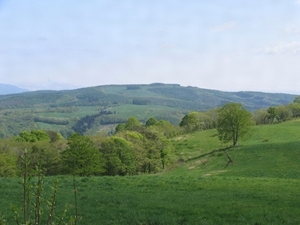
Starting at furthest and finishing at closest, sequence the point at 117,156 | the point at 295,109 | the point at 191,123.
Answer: the point at 191,123, the point at 295,109, the point at 117,156

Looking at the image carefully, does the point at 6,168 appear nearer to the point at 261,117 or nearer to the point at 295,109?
the point at 261,117

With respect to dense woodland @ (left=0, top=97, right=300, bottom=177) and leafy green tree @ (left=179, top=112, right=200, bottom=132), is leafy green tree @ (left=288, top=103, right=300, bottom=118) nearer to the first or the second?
leafy green tree @ (left=179, top=112, right=200, bottom=132)

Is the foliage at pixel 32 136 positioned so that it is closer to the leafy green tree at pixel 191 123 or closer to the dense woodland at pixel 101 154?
the dense woodland at pixel 101 154

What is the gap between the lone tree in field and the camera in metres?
58.9

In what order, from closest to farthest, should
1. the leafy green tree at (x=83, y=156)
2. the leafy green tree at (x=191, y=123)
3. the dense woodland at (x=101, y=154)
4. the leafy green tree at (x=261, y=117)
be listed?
the leafy green tree at (x=83, y=156) < the dense woodland at (x=101, y=154) < the leafy green tree at (x=191, y=123) < the leafy green tree at (x=261, y=117)

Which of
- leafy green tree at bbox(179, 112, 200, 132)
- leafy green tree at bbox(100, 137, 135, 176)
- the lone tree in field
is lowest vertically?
leafy green tree at bbox(100, 137, 135, 176)

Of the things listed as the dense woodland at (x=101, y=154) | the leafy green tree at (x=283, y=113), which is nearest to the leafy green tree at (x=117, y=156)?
the dense woodland at (x=101, y=154)

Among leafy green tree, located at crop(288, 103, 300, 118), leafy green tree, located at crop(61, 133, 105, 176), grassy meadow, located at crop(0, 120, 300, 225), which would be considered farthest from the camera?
A: leafy green tree, located at crop(288, 103, 300, 118)

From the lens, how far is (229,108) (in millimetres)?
61406

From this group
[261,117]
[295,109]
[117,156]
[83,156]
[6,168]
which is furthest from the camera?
[261,117]

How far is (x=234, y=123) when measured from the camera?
5897 centimetres

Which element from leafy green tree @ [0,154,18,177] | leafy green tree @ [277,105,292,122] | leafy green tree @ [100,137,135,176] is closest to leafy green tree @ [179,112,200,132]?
leafy green tree @ [277,105,292,122]

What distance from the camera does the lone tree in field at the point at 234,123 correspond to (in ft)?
193

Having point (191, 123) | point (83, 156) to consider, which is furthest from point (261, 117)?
point (83, 156)
